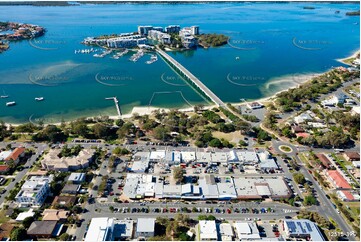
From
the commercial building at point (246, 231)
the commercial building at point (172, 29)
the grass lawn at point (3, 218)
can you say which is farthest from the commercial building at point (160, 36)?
the commercial building at point (246, 231)

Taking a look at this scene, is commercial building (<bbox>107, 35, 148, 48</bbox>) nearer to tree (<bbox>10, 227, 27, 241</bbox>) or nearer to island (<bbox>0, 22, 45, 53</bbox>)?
island (<bbox>0, 22, 45, 53</bbox>)

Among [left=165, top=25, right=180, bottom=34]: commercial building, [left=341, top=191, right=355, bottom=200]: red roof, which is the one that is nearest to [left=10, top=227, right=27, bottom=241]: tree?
[left=341, top=191, right=355, bottom=200]: red roof

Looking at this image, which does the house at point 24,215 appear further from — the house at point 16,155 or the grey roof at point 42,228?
the house at point 16,155

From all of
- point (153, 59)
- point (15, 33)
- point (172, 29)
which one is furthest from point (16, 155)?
point (15, 33)

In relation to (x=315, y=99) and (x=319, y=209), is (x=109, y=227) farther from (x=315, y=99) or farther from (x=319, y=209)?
(x=315, y=99)

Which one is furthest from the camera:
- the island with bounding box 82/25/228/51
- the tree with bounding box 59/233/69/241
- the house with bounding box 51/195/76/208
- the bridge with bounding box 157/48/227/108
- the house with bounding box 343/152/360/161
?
the island with bounding box 82/25/228/51

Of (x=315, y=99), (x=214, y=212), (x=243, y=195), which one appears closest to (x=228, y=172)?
(x=243, y=195)
